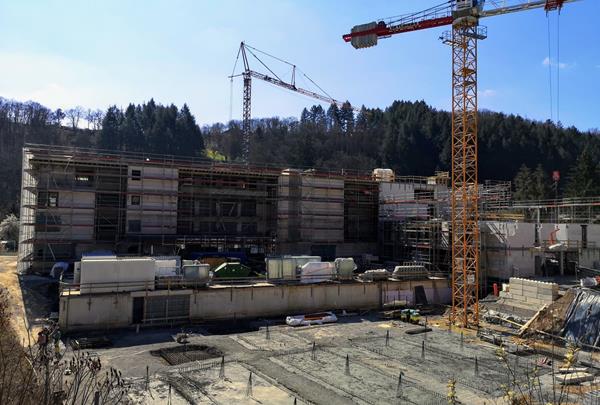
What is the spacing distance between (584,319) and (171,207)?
96.6 ft

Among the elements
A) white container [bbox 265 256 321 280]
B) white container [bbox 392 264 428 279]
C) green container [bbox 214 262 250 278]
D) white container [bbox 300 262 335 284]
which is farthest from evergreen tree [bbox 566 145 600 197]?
green container [bbox 214 262 250 278]

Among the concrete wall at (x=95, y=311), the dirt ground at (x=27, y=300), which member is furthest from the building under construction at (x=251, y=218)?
the concrete wall at (x=95, y=311)

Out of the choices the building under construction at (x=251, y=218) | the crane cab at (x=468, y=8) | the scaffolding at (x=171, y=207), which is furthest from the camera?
the building under construction at (x=251, y=218)

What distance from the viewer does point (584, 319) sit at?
24016 millimetres

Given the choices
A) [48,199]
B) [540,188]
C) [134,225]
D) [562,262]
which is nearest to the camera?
[48,199]

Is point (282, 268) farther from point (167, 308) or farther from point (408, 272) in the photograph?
point (408, 272)

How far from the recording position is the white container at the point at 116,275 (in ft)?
82.1

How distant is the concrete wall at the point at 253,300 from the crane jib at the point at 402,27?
21.6m

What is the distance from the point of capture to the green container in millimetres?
30562

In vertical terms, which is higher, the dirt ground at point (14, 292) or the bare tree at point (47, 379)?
the bare tree at point (47, 379)

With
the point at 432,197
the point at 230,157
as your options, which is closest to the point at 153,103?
the point at 230,157

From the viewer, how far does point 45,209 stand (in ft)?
113

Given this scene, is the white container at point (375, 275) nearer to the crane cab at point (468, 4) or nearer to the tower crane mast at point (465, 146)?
the tower crane mast at point (465, 146)

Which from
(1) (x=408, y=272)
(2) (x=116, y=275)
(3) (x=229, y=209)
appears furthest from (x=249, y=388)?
(3) (x=229, y=209)
